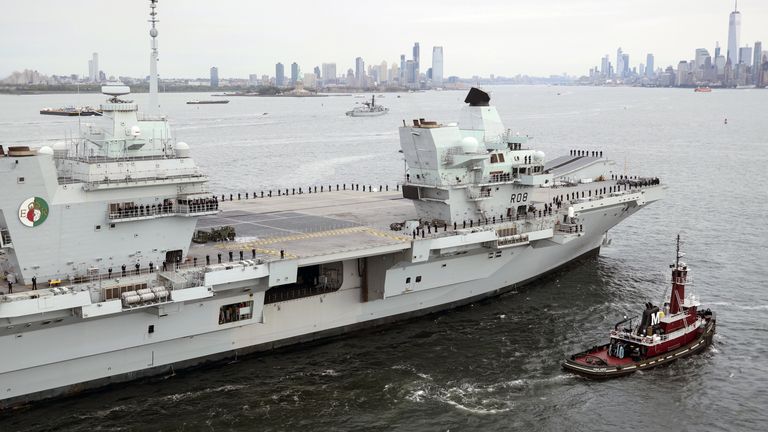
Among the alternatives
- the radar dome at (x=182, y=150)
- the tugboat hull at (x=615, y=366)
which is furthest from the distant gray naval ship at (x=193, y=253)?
the tugboat hull at (x=615, y=366)

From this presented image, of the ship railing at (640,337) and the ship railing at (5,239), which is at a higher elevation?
the ship railing at (5,239)

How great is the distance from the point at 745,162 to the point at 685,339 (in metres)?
53.5

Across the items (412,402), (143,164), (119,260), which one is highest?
(143,164)

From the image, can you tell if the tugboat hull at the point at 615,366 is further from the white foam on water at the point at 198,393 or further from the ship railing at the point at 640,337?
the white foam on water at the point at 198,393

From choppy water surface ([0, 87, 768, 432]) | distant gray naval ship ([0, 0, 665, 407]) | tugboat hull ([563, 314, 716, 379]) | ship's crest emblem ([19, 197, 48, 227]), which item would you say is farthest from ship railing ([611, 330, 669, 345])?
ship's crest emblem ([19, 197, 48, 227])

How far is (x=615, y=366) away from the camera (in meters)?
24.1

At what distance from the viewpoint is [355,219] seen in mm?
32188

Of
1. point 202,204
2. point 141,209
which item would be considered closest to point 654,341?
point 202,204

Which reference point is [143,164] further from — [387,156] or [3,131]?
[3,131]

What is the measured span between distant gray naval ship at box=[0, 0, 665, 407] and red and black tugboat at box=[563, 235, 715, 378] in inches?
240

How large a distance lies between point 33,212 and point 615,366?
59.2ft

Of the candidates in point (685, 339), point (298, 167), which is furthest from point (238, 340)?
point (298, 167)

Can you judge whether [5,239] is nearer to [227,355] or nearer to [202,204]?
[202,204]

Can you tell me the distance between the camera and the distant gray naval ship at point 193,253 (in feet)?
69.2
